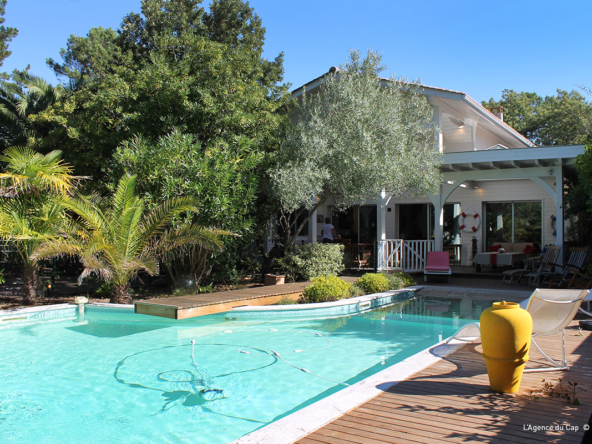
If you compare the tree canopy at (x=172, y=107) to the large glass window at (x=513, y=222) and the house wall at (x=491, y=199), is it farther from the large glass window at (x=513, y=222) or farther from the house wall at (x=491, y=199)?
the large glass window at (x=513, y=222)

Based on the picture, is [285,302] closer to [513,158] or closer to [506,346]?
[506,346]

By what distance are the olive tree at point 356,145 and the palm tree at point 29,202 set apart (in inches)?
183

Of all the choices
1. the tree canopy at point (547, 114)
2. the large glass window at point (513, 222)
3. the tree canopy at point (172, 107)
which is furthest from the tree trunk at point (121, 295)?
the tree canopy at point (547, 114)

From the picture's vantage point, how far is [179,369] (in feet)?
19.0

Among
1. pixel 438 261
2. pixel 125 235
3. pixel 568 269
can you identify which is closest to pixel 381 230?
pixel 438 261

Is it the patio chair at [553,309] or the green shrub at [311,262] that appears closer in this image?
the patio chair at [553,309]

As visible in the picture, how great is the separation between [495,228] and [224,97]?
11.1 m

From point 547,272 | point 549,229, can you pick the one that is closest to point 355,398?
point 547,272

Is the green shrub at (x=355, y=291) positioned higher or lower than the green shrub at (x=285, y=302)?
higher

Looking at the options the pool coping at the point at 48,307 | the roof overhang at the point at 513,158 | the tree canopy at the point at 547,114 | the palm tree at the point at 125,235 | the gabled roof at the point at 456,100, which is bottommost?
the pool coping at the point at 48,307

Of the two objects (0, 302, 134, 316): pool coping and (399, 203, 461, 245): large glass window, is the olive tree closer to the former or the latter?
(0, 302, 134, 316): pool coping

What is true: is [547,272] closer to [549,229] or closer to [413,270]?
[413,270]

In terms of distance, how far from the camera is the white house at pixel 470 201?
11.8m

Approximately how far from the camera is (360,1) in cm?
1394
